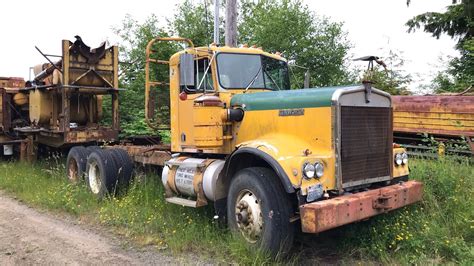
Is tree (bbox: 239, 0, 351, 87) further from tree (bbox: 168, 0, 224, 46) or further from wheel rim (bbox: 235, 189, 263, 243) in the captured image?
wheel rim (bbox: 235, 189, 263, 243)

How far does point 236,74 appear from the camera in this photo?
6551mm

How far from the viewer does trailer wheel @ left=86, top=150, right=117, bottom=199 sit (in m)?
8.00

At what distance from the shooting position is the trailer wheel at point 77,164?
29.2ft

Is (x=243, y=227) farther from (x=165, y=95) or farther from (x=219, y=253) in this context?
(x=165, y=95)

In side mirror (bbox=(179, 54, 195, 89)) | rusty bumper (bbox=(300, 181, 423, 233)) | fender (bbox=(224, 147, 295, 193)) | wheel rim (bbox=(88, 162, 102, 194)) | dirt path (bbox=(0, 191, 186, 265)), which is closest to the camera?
rusty bumper (bbox=(300, 181, 423, 233))

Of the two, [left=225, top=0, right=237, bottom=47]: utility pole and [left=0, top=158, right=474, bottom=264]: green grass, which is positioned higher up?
[left=225, top=0, right=237, bottom=47]: utility pole

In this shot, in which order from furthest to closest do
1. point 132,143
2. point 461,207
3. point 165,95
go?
point 132,143
point 165,95
point 461,207

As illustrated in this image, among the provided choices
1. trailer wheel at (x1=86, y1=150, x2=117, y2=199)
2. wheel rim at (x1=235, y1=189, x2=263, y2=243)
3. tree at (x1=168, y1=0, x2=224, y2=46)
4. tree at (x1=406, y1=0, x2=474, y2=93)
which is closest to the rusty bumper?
wheel rim at (x1=235, y1=189, x2=263, y2=243)

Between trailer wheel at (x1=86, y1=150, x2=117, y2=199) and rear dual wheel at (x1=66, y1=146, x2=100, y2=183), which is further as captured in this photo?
rear dual wheel at (x1=66, y1=146, x2=100, y2=183)

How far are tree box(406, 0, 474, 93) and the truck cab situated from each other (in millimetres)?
11744

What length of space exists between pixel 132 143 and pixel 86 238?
172 inches

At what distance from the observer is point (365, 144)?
5.34m

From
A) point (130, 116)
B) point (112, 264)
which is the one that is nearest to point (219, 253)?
point (112, 264)

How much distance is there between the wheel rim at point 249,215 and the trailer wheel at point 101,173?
11.5 ft
